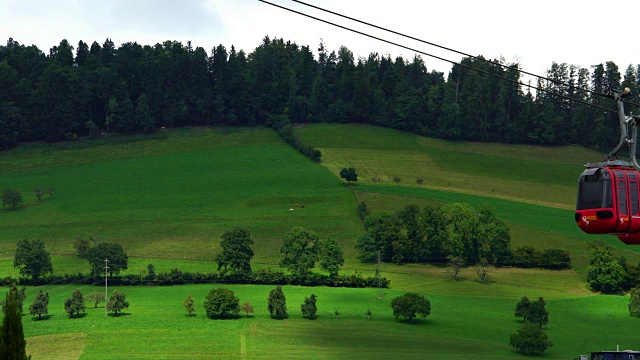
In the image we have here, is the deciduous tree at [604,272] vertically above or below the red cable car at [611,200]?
below

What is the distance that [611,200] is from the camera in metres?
37.8

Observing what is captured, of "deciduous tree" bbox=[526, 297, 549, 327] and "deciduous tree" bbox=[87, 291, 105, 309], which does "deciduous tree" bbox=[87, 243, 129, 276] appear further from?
"deciduous tree" bbox=[526, 297, 549, 327]

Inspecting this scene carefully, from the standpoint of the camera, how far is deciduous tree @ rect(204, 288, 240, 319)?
11438 cm

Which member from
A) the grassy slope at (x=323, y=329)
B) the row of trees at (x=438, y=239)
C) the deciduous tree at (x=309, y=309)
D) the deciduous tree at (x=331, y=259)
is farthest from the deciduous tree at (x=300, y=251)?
the deciduous tree at (x=309, y=309)

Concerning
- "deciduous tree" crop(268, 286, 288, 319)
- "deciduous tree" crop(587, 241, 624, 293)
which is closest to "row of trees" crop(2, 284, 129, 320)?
"deciduous tree" crop(268, 286, 288, 319)

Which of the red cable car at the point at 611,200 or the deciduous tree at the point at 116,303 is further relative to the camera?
the deciduous tree at the point at 116,303

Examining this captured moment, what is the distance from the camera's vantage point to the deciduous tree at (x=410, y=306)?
114 metres

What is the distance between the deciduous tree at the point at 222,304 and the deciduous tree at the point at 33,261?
3426 cm

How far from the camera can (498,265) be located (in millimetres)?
143750

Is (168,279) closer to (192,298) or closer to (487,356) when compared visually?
(192,298)

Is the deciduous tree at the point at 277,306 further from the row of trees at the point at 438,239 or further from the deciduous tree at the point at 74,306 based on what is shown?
the row of trees at the point at 438,239

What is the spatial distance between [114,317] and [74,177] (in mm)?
85586

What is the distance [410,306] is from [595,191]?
77292 mm

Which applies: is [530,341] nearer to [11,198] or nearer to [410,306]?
[410,306]
